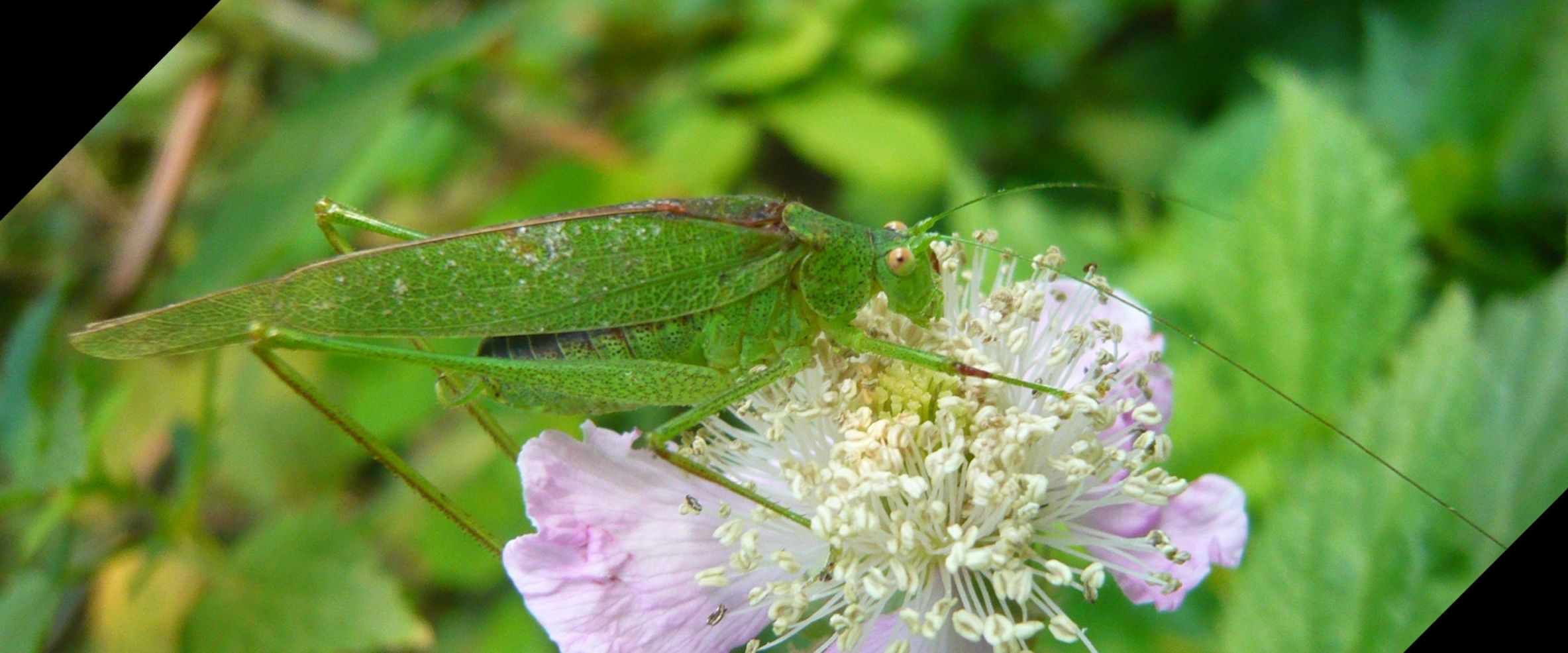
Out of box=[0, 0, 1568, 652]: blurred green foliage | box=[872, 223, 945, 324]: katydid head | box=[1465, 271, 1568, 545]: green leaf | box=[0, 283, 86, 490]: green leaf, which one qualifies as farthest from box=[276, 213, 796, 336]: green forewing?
box=[1465, 271, 1568, 545]: green leaf

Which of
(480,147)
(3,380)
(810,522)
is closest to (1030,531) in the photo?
(810,522)

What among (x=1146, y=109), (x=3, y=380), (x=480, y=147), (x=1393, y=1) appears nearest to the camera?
(x=3, y=380)

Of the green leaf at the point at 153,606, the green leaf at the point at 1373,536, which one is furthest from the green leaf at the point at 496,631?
the green leaf at the point at 1373,536

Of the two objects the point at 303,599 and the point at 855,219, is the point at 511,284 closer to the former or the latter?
the point at 303,599

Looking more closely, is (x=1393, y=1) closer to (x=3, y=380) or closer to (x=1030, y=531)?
(x=1030, y=531)

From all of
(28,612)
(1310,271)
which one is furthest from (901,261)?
(28,612)

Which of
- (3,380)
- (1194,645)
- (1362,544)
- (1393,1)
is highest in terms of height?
(3,380)

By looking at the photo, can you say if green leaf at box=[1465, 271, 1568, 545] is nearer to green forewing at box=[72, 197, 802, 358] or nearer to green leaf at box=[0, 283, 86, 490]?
green forewing at box=[72, 197, 802, 358]
